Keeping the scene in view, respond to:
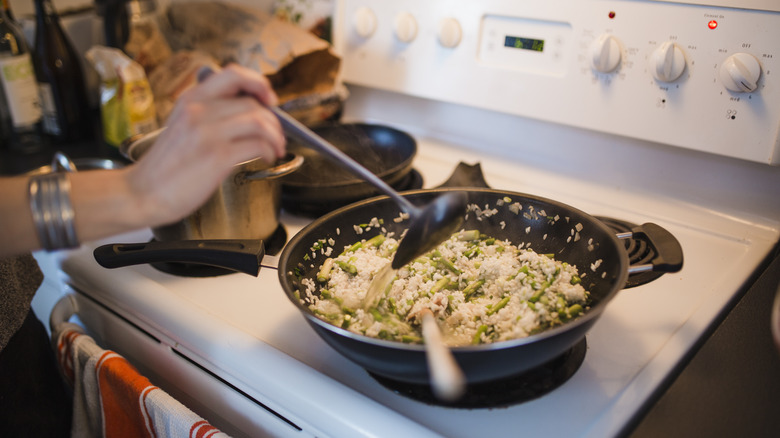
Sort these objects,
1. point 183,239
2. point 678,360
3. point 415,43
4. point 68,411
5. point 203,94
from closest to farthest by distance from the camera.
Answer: point 203,94
point 678,360
point 183,239
point 68,411
point 415,43

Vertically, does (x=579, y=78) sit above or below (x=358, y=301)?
above

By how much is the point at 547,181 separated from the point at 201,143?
2.29ft

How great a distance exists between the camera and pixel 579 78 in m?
0.90

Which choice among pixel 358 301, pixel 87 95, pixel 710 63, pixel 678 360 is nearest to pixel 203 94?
pixel 358 301

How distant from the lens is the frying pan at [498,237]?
0.50 meters

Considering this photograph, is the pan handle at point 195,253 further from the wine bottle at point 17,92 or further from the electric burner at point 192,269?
the wine bottle at point 17,92

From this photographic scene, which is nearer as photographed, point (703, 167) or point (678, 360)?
point (678, 360)

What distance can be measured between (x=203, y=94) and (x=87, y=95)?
978 millimetres

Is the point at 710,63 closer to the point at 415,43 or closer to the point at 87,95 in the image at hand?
the point at 415,43

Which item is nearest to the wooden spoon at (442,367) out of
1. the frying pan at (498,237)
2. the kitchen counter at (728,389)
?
the frying pan at (498,237)

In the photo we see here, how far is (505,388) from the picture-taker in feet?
1.90

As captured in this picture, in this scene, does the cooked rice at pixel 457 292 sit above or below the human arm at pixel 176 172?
below

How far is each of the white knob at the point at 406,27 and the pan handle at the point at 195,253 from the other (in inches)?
21.5

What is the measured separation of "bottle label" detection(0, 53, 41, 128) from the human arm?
73 cm
